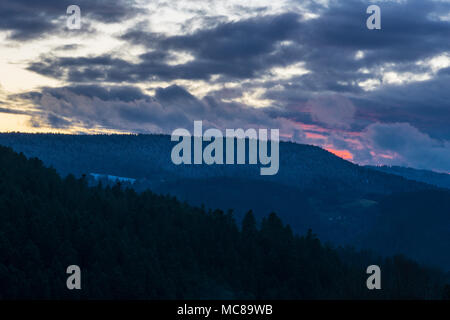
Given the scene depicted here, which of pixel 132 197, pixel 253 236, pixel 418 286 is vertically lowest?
pixel 418 286

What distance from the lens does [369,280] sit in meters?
161

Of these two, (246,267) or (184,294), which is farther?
(246,267)

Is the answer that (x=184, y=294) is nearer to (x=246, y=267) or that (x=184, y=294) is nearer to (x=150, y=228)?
(x=246, y=267)

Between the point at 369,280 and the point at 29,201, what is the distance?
94.4m

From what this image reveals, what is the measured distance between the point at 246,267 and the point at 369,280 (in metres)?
41.2

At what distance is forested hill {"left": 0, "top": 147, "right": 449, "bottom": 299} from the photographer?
120188 mm

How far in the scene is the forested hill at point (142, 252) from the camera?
394 ft

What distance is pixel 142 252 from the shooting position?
13350 centimetres

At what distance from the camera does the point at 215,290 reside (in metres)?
132
